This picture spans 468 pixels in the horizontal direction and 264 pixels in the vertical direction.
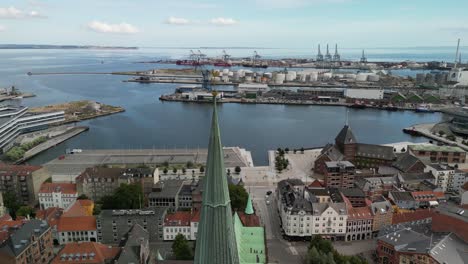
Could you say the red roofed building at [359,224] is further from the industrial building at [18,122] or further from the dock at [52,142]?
the industrial building at [18,122]

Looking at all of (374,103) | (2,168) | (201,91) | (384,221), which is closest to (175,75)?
(201,91)

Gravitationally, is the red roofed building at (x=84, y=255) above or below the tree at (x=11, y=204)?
above

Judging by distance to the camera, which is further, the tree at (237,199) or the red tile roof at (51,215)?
the tree at (237,199)

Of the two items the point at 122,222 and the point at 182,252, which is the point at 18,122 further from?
the point at 182,252

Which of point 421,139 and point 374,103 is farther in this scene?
point 374,103

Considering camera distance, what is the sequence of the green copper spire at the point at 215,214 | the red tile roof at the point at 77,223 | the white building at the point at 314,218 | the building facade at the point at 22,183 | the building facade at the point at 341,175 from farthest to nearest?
the building facade at the point at 341,175, the building facade at the point at 22,183, the white building at the point at 314,218, the red tile roof at the point at 77,223, the green copper spire at the point at 215,214

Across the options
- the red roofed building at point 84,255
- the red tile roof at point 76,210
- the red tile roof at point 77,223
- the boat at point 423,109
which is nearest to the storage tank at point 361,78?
the boat at point 423,109

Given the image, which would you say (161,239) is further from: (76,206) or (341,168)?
(341,168)
